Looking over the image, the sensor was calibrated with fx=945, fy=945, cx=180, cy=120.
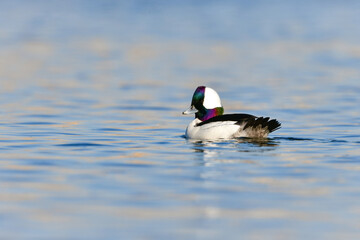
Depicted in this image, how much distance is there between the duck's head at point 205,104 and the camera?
13484 mm

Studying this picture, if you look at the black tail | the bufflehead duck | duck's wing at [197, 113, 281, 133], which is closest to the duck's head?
the bufflehead duck

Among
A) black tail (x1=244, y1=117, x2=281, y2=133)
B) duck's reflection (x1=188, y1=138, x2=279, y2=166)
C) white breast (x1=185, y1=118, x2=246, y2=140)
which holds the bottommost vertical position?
duck's reflection (x1=188, y1=138, x2=279, y2=166)

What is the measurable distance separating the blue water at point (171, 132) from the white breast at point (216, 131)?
0.16 meters

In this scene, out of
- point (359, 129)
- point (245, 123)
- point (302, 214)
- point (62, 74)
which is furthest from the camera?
point (62, 74)

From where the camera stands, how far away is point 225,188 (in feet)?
28.9

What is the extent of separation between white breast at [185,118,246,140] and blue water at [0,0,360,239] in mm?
161

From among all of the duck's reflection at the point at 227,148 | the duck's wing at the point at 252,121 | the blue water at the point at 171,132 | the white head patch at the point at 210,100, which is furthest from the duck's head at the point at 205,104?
the duck's reflection at the point at 227,148

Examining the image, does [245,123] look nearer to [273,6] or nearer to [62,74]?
[62,74]

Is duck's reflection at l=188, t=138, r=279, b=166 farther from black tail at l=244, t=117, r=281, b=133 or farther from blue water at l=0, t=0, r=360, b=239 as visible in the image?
black tail at l=244, t=117, r=281, b=133

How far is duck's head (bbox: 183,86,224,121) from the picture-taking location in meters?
13.5

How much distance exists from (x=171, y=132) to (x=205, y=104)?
2.54 feet

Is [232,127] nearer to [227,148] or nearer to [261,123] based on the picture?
[261,123]

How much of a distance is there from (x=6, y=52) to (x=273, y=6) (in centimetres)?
1922

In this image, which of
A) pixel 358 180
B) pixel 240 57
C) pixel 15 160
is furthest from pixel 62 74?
pixel 358 180
